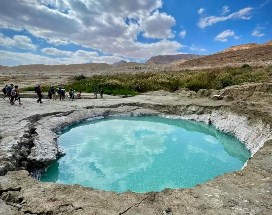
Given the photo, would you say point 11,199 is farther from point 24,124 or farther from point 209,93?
point 209,93

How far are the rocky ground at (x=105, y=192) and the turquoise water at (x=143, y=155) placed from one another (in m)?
1.00

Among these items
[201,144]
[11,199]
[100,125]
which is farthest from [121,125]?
[11,199]

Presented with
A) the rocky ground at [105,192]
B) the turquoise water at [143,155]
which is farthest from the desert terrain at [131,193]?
the turquoise water at [143,155]

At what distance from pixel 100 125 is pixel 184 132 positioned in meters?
6.54

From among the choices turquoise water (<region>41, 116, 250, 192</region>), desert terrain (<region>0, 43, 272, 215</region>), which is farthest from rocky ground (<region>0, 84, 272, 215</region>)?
turquoise water (<region>41, 116, 250, 192</region>)

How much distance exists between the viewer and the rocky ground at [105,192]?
8.35 metres

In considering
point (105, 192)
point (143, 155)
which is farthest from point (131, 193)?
point (143, 155)

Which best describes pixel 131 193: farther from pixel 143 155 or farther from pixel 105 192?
pixel 143 155

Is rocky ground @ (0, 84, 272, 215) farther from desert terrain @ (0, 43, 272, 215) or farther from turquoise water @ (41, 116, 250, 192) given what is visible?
turquoise water @ (41, 116, 250, 192)

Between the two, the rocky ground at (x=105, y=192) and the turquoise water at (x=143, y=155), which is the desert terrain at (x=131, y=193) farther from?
the turquoise water at (x=143, y=155)

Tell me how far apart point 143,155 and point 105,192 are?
7.37 meters

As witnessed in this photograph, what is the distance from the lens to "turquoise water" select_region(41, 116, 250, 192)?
519 inches

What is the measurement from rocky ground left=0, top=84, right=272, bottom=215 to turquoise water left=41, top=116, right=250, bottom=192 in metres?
1.00

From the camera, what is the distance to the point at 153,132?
2177 cm
